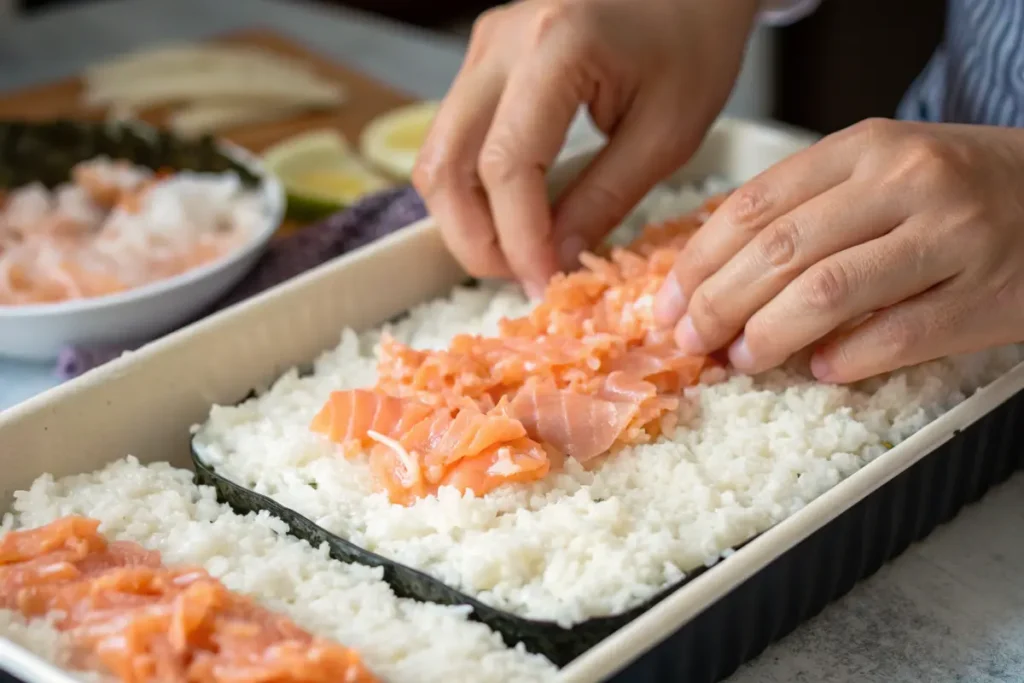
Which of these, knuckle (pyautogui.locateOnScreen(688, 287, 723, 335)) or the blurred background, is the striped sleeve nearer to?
knuckle (pyautogui.locateOnScreen(688, 287, 723, 335))

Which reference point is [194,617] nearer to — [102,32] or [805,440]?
[805,440]

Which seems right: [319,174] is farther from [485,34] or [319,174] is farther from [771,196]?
[771,196]

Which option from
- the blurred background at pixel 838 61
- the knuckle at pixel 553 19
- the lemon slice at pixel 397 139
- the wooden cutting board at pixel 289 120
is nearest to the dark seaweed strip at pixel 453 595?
the knuckle at pixel 553 19

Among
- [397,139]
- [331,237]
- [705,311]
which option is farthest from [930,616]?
[397,139]

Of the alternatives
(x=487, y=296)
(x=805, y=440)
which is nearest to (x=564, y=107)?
(x=487, y=296)

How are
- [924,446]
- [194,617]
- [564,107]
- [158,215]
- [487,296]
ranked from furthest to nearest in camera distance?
[158,215] < [487,296] < [564,107] < [924,446] < [194,617]

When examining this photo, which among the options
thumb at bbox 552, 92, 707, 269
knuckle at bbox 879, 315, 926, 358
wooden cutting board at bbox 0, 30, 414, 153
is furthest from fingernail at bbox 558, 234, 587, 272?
wooden cutting board at bbox 0, 30, 414, 153
